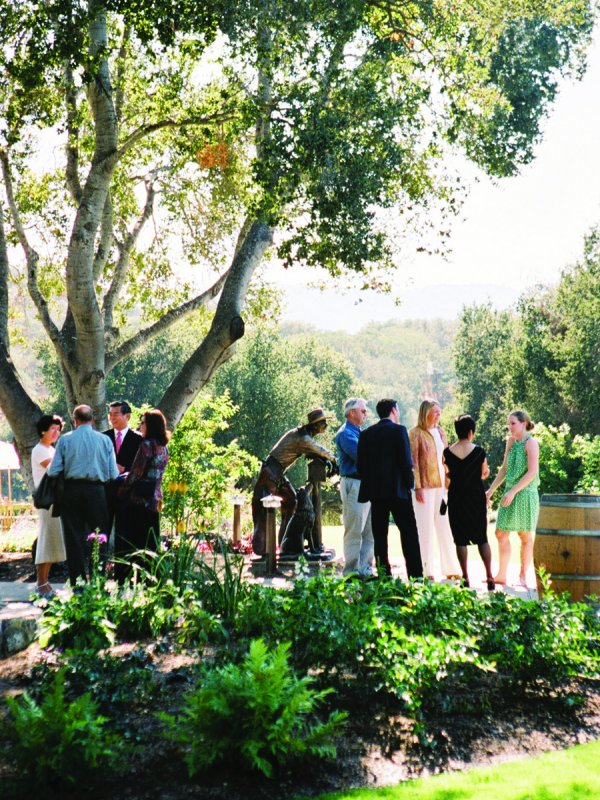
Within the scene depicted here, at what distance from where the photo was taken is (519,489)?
933cm

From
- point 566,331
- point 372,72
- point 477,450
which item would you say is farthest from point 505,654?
point 566,331

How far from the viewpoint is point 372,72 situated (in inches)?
432

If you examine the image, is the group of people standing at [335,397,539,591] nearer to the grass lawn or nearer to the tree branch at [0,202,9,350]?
the grass lawn

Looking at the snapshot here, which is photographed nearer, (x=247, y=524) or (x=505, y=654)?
(x=505, y=654)

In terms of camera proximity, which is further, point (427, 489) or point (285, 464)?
point (285, 464)

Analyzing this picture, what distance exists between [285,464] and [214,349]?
2.60m

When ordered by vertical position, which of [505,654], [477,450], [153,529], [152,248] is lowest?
[505,654]

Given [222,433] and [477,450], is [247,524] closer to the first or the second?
[477,450]

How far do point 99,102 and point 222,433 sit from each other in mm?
32984

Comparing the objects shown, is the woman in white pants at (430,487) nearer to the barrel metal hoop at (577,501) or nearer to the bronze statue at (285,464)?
the bronze statue at (285,464)

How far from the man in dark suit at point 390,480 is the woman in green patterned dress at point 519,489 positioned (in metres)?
1.16

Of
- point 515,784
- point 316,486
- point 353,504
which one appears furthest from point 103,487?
point 515,784

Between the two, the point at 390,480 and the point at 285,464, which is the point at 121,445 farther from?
the point at 390,480

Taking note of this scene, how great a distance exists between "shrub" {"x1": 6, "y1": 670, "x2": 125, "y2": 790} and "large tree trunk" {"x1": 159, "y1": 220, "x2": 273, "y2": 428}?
8.35 m
